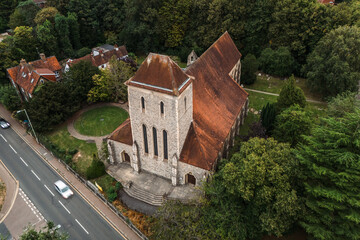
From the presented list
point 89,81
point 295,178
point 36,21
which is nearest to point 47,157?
point 89,81

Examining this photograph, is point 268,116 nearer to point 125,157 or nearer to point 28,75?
point 125,157

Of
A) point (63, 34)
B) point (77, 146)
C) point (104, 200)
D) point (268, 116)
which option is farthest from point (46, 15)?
point (268, 116)

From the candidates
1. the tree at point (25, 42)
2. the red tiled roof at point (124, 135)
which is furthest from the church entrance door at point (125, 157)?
the tree at point (25, 42)

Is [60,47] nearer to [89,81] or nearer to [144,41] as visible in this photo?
[144,41]

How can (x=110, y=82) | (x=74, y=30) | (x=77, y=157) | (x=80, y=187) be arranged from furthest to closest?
1. (x=74, y=30)
2. (x=110, y=82)
3. (x=77, y=157)
4. (x=80, y=187)

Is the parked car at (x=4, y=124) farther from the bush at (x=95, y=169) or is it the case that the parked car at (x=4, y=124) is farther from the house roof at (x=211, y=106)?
the house roof at (x=211, y=106)

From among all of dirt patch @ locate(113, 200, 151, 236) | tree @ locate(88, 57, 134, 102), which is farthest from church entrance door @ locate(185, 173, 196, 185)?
tree @ locate(88, 57, 134, 102)

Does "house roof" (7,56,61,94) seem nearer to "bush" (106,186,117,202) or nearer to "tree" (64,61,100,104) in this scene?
"tree" (64,61,100,104)
